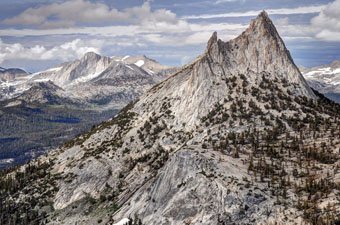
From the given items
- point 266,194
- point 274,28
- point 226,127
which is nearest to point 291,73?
point 274,28

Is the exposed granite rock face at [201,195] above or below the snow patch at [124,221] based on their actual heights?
above

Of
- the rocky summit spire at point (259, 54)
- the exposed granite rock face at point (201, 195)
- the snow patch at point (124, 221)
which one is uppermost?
the rocky summit spire at point (259, 54)

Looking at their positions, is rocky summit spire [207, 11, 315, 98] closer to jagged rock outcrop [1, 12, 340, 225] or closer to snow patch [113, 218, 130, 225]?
jagged rock outcrop [1, 12, 340, 225]

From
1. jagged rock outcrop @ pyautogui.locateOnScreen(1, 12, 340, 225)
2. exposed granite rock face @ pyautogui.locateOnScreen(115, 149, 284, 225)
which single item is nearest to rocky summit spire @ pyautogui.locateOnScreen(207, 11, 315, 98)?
jagged rock outcrop @ pyautogui.locateOnScreen(1, 12, 340, 225)

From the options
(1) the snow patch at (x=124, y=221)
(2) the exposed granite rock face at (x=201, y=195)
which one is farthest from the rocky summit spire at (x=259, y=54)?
(1) the snow patch at (x=124, y=221)

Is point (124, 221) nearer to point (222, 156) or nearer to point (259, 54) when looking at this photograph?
point (222, 156)

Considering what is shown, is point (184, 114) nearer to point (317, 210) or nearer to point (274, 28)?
point (274, 28)

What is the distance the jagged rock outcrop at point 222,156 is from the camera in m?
121

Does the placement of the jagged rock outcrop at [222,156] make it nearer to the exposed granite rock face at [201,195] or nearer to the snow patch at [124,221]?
the exposed granite rock face at [201,195]

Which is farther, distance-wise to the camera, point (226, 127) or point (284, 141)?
point (226, 127)

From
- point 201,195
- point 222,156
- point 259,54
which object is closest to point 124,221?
point 201,195

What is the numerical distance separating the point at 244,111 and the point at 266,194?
4972cm

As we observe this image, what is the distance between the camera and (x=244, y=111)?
16762cm

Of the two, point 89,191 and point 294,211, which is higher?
point 294,211
